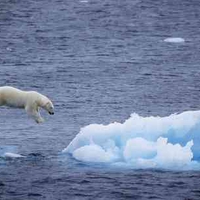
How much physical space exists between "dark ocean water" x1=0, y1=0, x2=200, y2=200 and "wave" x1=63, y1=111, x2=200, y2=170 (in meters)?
0.23

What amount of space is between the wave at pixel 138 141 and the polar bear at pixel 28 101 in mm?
613

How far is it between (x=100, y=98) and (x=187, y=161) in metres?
4.32

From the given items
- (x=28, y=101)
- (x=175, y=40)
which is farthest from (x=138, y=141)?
(x=175, y=40)

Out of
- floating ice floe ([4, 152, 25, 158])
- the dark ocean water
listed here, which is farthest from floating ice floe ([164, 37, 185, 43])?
floating ice floe ([4, 152, 25, 158])

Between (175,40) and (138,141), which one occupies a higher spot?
(138,141)

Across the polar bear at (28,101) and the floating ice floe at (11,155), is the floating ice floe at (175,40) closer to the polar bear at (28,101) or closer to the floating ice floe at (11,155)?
the polar bear at (28,101)

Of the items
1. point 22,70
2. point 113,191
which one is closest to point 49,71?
point 22,70

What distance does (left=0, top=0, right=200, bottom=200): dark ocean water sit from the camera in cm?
1296

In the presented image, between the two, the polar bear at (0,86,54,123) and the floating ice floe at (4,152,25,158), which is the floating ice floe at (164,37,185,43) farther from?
the floating ice floe at (4,152,25,158)

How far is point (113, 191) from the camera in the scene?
12.6 meters

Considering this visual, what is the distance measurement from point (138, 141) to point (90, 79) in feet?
18.5

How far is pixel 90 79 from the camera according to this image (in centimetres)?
1925

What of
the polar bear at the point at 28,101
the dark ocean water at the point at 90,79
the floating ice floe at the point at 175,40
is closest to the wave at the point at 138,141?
the dark ocean water at the point at 90,79

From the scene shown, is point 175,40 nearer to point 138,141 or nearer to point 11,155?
point 138,141
